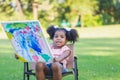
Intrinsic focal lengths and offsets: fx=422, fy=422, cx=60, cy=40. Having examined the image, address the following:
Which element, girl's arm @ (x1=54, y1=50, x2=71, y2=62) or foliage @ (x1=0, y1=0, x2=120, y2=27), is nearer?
girl's arm @ (x1=54, y1=50, x2=71, y2=62)

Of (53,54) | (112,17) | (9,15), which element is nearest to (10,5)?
(9,15)

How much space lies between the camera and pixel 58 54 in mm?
6621

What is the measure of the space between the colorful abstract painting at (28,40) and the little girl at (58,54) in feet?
0.42

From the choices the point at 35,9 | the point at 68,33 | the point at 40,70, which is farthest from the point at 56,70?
the point at 35,9

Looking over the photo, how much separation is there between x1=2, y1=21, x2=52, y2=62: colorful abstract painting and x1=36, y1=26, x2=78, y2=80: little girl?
13cm

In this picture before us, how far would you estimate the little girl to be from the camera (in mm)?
6242

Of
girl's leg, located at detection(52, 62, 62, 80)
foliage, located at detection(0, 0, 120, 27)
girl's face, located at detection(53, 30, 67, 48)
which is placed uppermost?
girl's face, located at detection(53, 30, 67, 48)

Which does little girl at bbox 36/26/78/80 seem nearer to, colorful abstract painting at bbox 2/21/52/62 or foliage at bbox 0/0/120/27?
colorful abstract painting at bbox 2/21/52/62

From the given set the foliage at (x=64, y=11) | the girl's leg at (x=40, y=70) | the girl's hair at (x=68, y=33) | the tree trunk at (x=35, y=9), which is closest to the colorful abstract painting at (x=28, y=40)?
the girl's leg at (x=40, y=70)

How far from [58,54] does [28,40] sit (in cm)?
64

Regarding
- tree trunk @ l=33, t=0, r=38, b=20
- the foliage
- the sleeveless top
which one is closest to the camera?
the sleeveless top

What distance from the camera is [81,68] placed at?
33.7 ft

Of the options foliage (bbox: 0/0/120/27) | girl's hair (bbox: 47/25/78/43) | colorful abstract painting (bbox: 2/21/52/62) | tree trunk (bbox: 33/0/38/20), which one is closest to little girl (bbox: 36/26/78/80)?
girl's hair (bbox: 47/25/78/43)

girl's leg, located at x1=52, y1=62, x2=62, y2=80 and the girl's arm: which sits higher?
the girl's arm
